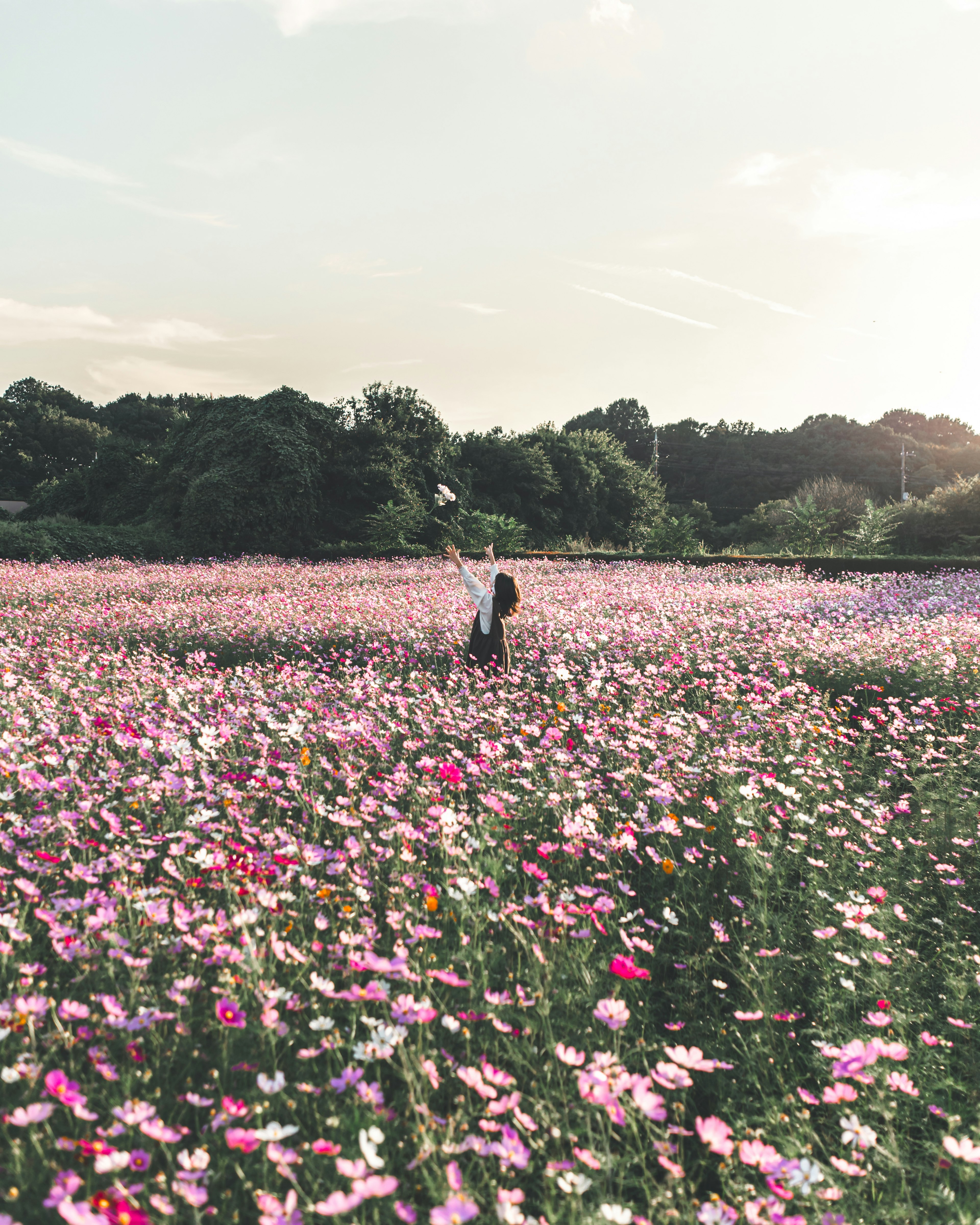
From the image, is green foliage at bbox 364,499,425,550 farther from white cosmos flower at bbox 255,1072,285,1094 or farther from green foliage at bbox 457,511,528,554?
white cosmos flower at bbox 255,1072,285,1094

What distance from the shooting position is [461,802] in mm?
3713

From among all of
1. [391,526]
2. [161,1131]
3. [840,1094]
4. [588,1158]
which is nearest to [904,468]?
[391,526]

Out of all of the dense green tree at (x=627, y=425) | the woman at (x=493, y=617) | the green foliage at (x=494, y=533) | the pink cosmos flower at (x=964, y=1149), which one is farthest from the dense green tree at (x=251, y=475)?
the dense green tree at (x=627, y=425)

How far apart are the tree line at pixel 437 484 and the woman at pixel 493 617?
1.70m

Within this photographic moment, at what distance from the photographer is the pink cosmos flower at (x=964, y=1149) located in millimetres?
1642

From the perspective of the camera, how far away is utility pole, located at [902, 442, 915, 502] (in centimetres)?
4609

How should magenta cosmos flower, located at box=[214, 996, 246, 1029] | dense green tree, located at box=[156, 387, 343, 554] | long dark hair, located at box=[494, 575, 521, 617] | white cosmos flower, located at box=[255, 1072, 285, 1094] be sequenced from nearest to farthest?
white cosmos flower, located at box=[255, 1072, 285, 1094] < magenta cosmos flower, located at box=[214, 996, 246, 1029] < long dark hair, located at box=[494, 575, 521, 617] < dense green tree, located at box=[156, 387, 343, 554]

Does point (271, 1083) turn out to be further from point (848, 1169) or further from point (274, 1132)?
point (848, 1169)

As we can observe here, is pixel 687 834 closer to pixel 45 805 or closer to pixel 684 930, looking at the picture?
pixel 684 930

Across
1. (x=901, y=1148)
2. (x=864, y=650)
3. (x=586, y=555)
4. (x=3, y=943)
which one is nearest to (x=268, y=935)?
(x=3, y=943)

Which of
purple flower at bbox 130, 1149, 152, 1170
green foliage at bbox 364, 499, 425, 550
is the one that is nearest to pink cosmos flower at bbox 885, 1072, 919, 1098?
purple flower at bbox 130, 1149, 152, 1170

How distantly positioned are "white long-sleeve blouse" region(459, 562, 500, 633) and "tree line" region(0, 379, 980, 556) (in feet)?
5.09

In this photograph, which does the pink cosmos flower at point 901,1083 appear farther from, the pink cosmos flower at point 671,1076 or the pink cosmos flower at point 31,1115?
the pink cosmos flower at point 31,1115

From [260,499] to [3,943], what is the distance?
26264 mm
